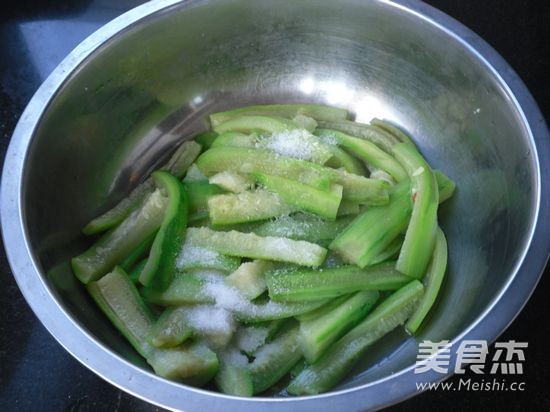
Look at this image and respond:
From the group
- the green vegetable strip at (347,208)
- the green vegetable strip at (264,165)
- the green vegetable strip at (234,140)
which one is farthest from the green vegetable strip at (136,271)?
the green vegetable strip at (347,208)

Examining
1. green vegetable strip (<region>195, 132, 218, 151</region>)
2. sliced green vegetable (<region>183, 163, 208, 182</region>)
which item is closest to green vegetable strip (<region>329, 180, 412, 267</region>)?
sliced green vegetable (<region>183, 163, 208, 182</region>)

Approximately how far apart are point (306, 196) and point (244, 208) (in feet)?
0.57

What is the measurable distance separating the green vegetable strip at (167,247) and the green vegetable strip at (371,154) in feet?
1.70

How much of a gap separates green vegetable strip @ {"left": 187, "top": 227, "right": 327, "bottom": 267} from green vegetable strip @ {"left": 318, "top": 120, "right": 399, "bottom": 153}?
484 millimetres

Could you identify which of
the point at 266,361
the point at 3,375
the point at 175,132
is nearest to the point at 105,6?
the point at 175,132

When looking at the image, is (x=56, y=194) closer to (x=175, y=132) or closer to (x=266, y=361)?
(x=175, y=132)

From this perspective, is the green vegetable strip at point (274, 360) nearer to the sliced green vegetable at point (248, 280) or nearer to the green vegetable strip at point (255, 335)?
the green vegetable strip at point (255, 335)

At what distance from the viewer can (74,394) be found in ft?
5.29

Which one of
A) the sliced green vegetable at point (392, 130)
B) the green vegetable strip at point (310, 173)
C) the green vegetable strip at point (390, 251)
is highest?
the sliced green vegetable at point (392, 130)

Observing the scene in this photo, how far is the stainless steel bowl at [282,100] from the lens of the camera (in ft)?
4.21

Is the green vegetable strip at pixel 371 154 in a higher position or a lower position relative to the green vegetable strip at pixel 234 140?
higher

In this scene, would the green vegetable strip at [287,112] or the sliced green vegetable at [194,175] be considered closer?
the sliced green vegetable at [194,175]

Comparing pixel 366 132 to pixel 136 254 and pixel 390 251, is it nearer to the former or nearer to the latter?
pixel 390 251

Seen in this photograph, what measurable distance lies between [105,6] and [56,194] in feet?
3.36
